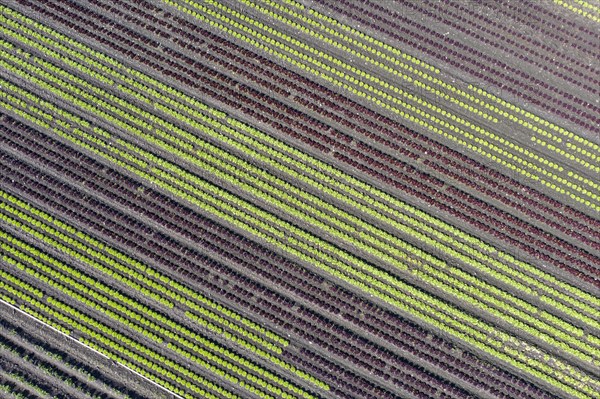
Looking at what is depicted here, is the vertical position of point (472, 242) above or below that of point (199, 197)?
above

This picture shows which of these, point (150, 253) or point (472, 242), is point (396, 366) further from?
point (150, 253)

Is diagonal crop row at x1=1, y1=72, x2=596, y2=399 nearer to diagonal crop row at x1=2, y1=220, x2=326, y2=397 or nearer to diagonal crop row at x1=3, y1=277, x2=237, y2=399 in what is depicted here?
diagonal crop row at x1=2, y1=220, x2=326, y2=397

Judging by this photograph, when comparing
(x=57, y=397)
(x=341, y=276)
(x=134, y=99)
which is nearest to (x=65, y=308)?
(x=57, y=397)

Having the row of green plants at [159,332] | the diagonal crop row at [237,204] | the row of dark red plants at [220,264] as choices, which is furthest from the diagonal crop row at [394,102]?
the row of green plants at [159,332]

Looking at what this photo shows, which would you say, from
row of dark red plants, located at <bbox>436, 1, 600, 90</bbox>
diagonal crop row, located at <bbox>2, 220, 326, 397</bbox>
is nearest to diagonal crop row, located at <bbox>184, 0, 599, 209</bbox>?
row of dark red plants, located at <bbox>436, 1, 600, 90</bbox>

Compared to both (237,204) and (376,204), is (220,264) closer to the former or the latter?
(237,204)
